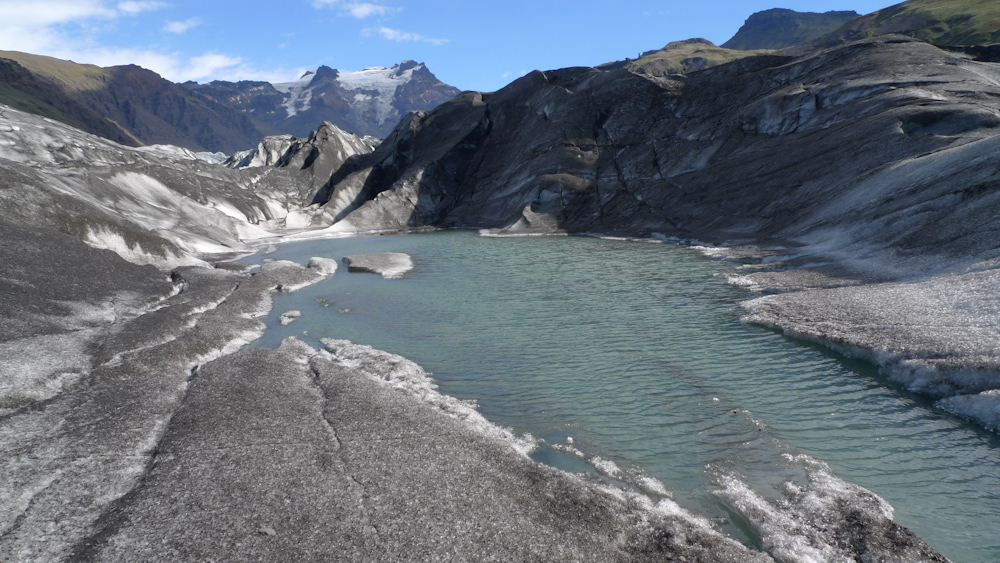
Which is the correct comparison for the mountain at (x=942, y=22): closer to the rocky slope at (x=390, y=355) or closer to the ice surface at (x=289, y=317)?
the rocky slope at (x=390, y=355)

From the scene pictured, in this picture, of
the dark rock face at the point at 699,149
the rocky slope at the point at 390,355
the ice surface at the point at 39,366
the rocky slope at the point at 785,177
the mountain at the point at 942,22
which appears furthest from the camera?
the mountain at the point at 942,22

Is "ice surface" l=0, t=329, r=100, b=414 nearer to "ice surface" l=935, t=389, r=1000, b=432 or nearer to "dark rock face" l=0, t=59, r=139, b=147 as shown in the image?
"ice surface" l=935, t=389, r=1000, b=432

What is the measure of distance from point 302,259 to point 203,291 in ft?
70.9

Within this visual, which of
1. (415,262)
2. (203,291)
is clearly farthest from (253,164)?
(203,291)

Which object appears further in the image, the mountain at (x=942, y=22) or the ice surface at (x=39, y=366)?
the mountain at (x=942, y=22)

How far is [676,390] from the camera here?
16.8m

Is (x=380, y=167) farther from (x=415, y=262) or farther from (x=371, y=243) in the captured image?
(x=415, y=262)

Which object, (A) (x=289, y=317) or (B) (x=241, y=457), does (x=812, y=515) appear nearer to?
(B) (x=241, y=457)

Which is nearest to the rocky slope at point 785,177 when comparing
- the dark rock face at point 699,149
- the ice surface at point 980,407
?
the ice surface at point 980,407

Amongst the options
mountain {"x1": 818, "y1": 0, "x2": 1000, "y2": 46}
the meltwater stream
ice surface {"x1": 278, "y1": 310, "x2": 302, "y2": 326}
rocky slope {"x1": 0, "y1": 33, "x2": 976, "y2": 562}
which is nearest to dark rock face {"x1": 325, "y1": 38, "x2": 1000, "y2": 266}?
rocky slope {"x1": 0, "y1": 33, "x2": 976, "y2": 562}

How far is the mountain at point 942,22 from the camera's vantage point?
360ft

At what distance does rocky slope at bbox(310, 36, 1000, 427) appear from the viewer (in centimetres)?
2047

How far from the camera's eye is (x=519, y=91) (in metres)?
96.8

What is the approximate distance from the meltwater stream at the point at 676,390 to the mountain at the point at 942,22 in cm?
11928
